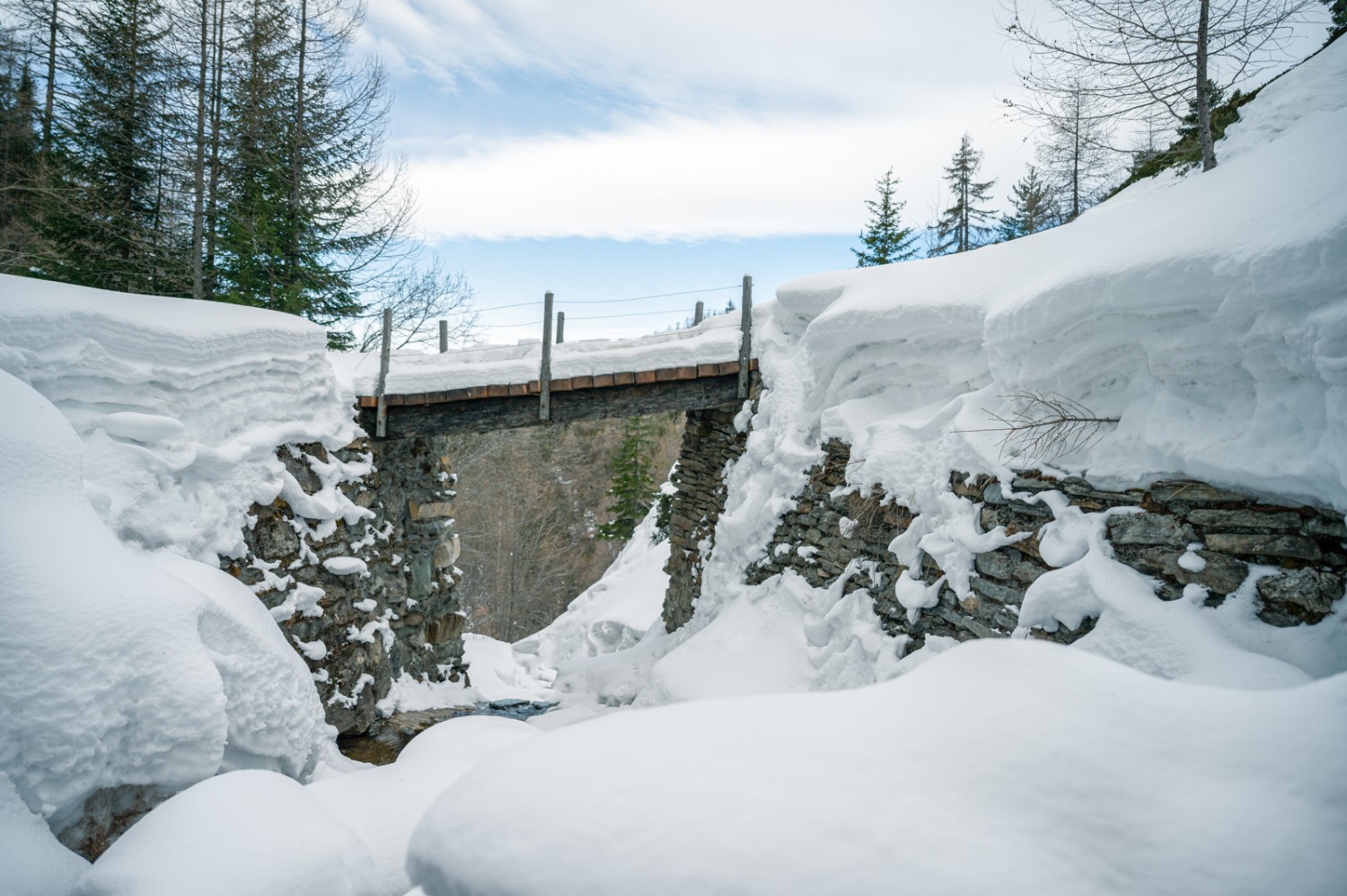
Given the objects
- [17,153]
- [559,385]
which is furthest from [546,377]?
[17,153]

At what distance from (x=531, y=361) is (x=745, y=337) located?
8.43 ft

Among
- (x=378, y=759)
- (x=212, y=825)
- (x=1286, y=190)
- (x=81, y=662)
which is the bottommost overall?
(x=378, y=759)

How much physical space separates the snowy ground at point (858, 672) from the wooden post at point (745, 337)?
143 cm

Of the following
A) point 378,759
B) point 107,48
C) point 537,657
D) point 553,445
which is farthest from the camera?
point 553,445

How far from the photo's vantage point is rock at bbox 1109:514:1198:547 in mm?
2672

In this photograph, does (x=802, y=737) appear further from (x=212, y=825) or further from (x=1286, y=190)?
(x=1286, y=190)

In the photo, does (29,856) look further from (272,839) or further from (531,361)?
(531,361)

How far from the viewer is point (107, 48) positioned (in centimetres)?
1040

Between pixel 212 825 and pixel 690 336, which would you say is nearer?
pixel 212 825

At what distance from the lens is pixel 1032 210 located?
17031 mm

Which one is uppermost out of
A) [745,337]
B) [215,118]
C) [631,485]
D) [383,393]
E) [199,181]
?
[215,118]

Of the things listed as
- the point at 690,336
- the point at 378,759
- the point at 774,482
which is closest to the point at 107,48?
the point at 690,336

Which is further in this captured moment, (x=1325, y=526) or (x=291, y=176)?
(x=291, y=176)

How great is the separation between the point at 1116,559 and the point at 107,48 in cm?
1538
